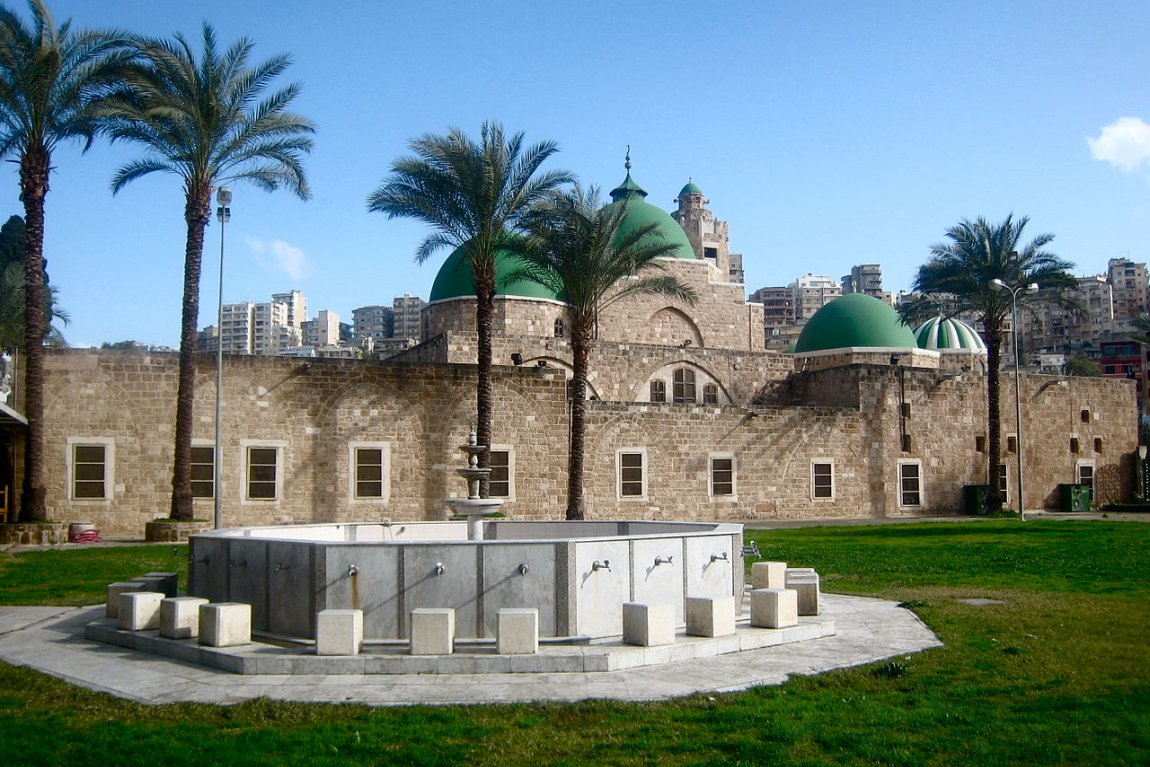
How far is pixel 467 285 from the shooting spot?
31.1 meters

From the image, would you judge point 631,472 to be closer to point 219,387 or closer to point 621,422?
point 621,422

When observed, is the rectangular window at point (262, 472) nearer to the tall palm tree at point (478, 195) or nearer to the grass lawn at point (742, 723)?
the tall palm tree at point (478, 195)

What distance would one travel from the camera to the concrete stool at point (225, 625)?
843 cm

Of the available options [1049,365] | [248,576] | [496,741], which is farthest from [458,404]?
[1049,365]

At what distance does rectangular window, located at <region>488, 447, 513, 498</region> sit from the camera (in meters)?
23.2

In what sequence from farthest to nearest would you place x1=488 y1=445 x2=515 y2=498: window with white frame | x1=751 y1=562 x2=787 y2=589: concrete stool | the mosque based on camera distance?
x1=488 y1=445 x2=515 y2=498: window with white frame, the mosque, x1=751 y1=562 x2=787 y2=589: concrete stool

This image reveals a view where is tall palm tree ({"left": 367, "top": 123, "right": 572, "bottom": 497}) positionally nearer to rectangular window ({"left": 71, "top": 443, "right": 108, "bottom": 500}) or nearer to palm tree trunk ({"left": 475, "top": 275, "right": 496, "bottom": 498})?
palm tree trunk ({"left": 475, "top": 275, "right": 496, "bottom": 498})

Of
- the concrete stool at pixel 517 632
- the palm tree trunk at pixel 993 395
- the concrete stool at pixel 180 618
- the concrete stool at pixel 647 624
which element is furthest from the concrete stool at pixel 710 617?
the palm tree trunk at pixel 993 395

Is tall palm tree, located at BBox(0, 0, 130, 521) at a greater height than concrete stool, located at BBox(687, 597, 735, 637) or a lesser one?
greater

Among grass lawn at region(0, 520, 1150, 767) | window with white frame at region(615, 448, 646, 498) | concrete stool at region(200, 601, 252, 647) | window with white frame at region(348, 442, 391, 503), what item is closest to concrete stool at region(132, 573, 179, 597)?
concrete stool at region(200, 601, 252, 647)

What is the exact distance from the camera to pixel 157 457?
20.3m

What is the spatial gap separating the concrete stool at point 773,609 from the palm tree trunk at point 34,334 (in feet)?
46.5

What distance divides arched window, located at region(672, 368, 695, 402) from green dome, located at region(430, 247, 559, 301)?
13.8 feet

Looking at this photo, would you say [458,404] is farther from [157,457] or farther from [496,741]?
[496,741]
